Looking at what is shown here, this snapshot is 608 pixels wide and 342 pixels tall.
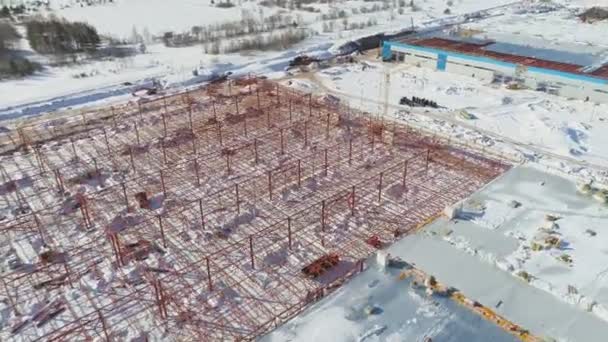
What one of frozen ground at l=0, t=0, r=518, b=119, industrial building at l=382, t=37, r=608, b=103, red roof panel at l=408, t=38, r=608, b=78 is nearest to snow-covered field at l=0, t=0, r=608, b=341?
frozen ground at l=0, t=0, r=518, b=119

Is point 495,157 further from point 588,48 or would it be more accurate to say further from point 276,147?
point 588,48

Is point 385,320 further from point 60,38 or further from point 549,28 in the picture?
point 549,28

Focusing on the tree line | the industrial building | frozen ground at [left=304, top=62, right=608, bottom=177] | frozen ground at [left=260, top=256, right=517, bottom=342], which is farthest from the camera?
the tree line

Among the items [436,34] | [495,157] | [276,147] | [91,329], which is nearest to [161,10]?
[436,34]

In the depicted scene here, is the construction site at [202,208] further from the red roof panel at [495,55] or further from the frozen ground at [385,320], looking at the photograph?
the red roof panel at [495,55]

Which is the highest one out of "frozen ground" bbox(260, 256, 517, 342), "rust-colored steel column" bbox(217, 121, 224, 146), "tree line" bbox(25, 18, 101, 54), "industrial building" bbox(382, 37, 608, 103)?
"tree line" bbox(25, 18, 101, 54)

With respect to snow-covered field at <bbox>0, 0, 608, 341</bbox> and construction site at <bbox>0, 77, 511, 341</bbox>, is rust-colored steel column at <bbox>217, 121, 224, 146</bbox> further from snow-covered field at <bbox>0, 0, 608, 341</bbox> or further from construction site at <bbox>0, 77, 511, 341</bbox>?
snow-covered field at <bbox>0, 0, 608, 341</bbox>

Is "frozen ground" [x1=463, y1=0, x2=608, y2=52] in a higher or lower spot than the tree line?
lower

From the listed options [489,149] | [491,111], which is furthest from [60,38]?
[489,149]
